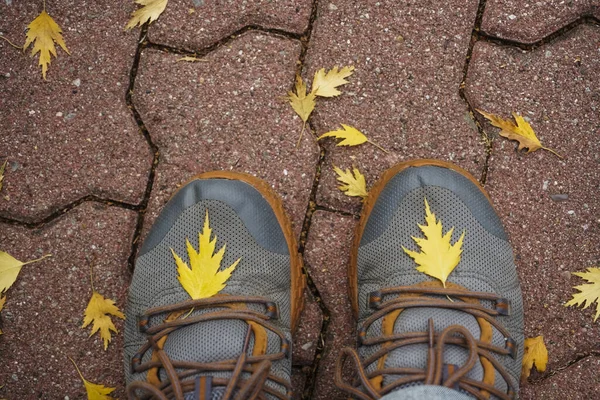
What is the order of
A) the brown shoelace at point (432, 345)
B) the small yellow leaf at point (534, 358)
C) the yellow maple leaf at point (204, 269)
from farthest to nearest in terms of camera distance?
the small yellow leaf at point (534, 358), the yellow maple leaf at point (204, 269), the brown shoelace at point (432, 345)

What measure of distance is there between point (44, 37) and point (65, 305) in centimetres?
83

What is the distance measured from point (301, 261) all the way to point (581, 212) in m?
0.87

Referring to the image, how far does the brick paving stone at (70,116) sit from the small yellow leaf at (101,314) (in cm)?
31

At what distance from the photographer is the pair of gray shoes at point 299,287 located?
1.67 m

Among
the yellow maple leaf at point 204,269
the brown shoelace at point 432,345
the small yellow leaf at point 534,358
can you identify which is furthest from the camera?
the small yellow leaf at point 534,358

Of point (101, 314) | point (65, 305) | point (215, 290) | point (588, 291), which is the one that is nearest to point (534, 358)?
point (588, 291)

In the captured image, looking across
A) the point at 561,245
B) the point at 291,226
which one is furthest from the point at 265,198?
the point at 561,245

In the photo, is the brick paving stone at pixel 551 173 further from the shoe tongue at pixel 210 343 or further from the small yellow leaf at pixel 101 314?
the small yellow leaf at pixel 101 314

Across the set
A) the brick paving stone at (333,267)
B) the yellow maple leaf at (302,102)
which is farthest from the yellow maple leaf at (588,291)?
the yellow maple leaf at (302,102)

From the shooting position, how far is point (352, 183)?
6.14ft

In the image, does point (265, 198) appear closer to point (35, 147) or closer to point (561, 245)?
point (35, 147)

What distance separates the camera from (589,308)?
1.89 m

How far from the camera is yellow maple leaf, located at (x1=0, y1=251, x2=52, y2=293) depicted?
190 centimetres

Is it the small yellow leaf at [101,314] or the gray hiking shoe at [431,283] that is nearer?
the gray hiking shoe at [431,283]
